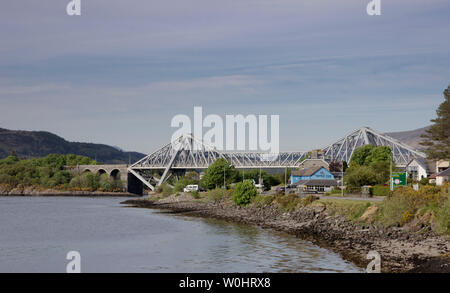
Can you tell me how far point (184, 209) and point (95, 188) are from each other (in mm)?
99315

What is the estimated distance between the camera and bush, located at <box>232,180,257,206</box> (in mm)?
89062

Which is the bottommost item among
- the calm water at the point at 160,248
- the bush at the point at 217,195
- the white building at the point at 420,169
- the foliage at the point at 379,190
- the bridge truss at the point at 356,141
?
the calm water at the point at 160,248

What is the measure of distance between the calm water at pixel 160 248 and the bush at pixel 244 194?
18.4m

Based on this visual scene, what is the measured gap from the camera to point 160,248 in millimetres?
47156

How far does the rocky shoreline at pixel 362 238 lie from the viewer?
34.1 m

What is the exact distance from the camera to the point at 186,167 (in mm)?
178250

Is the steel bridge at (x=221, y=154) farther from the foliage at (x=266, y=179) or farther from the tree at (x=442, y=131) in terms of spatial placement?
the tree at (x=442, y=131)

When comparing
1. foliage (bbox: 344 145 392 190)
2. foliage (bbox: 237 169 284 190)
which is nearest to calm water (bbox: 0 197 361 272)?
foliage (bbox: 344 145 392 190)

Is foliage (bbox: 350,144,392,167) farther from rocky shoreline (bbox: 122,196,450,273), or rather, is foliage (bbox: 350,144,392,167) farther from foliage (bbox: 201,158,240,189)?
rocky shoreline (bbox: 122,196,450,273)

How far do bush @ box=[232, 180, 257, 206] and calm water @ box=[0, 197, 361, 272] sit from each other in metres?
18.4

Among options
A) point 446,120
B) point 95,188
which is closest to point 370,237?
point 446,120

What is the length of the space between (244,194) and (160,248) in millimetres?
43074

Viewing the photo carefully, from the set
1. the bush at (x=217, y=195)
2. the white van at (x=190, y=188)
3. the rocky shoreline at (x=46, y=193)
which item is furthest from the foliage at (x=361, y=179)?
the rocky shoreline at (x=46, y=193)

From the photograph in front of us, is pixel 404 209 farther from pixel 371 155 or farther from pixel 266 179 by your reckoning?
pixel 266 179
